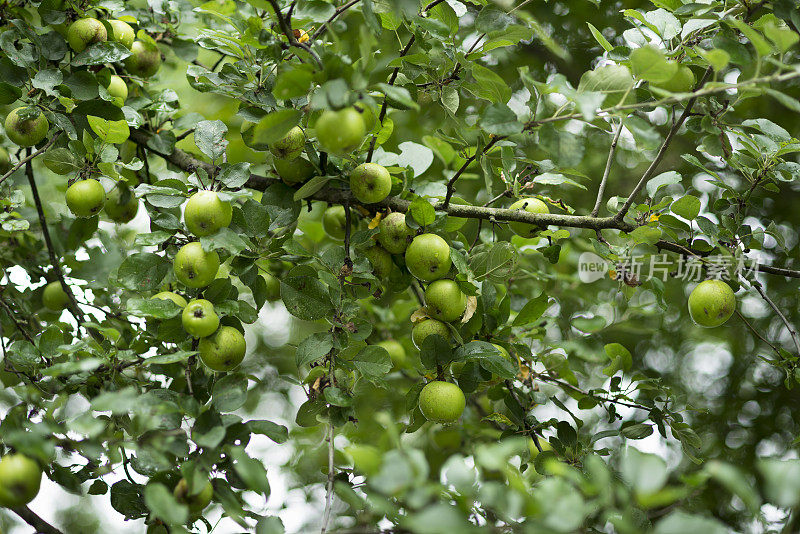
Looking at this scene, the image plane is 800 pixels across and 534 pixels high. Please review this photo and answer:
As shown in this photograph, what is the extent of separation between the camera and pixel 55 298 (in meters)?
1.92

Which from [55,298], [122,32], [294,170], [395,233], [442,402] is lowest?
[55,298]

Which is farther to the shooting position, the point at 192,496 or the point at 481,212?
the point at 481,212

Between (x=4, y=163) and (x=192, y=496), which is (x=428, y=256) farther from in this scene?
(x=4, y=163)

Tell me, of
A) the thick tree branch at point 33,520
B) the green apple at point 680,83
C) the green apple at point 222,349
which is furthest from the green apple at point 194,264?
the green apple at point 680,83

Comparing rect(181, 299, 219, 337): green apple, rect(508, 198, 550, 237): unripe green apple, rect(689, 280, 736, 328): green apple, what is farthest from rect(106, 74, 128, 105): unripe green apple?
rect(689, 280, 736, 328): green apple

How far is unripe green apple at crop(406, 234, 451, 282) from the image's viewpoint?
1.46 meters

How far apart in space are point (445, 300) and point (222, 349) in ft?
1.67

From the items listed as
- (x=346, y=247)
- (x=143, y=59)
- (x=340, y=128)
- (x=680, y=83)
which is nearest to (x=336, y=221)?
(x=346, y=247)

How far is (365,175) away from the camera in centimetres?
147

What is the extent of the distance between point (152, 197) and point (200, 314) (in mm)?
279

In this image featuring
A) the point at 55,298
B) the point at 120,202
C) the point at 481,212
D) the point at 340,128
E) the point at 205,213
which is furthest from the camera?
the point at 55,298

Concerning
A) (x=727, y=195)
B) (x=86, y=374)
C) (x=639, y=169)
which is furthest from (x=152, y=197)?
(x=639, y=169)

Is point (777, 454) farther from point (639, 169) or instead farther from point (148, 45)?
point (148, 45)

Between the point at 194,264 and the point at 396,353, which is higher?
the point at 194,264
